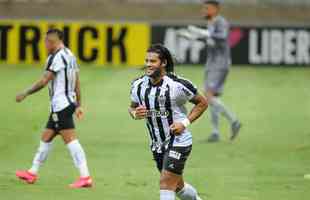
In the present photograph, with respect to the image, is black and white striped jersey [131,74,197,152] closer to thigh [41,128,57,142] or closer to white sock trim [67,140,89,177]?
white sock trim [67,140,89,177]

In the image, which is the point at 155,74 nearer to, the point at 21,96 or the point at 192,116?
the point at 192,116

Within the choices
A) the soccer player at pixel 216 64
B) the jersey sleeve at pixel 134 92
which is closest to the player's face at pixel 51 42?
the jersey sleeve at pixel 134 92

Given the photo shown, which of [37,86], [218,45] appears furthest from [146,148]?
[37,86]

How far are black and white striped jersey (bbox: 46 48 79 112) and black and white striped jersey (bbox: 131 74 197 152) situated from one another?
8.22ft

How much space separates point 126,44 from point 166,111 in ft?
70.3

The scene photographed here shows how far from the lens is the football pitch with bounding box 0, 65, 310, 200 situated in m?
12.7

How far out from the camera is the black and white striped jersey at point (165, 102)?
10281 millimetres

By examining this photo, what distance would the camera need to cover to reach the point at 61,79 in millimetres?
12789

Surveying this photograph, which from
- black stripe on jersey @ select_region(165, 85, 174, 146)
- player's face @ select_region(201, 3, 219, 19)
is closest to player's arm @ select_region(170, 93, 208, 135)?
black stripe on jersey @ select_region(165, 85, 174, 146)

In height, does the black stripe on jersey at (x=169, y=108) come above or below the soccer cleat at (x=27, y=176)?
above

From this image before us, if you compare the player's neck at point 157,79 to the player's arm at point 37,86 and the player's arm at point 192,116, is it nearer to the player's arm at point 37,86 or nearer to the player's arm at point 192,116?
the player's arm at point 192,116

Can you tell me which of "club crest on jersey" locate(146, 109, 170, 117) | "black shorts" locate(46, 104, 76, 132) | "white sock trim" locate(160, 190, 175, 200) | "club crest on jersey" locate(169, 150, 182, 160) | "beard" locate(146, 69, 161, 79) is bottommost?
"white sock trim" locate(160, 190, 175, 200)

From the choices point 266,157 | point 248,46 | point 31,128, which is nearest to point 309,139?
point 266,157

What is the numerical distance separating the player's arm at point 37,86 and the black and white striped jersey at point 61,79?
9 cm
